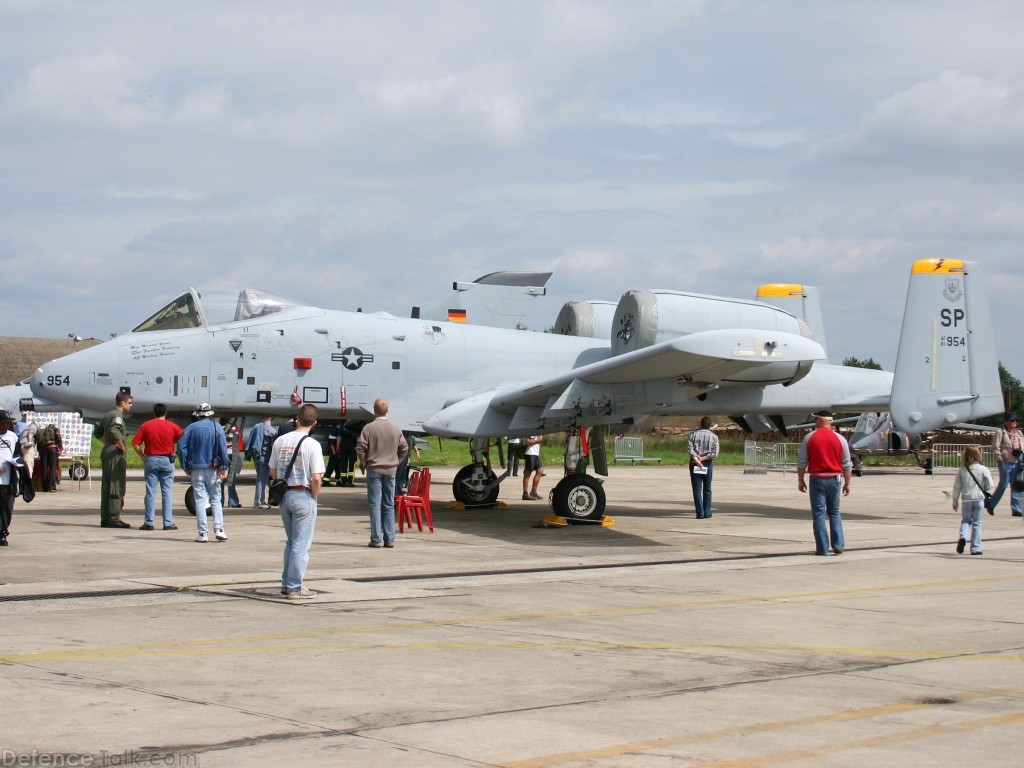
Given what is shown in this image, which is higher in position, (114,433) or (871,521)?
(114,433)

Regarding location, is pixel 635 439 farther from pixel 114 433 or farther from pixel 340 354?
pixel 114 433

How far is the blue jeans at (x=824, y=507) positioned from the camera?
14.1 meters

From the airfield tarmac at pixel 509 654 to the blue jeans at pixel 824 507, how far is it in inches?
16.6

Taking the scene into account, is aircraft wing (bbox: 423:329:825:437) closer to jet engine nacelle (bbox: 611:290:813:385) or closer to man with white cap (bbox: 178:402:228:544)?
jet engine nacelle (bbox: 611:290:813:385)

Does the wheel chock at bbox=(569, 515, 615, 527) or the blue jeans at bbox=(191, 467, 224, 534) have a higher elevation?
the blue jeans at bbox=(191, 467, 224, 534)

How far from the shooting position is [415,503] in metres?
16.8

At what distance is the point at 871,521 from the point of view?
64.0ft

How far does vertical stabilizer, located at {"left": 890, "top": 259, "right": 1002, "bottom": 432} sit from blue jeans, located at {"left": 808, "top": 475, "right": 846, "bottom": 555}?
6.34 m

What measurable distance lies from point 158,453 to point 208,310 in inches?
145

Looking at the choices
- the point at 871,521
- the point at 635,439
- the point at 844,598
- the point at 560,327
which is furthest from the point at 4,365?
the point at 844,598

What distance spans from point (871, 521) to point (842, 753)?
14935 mm

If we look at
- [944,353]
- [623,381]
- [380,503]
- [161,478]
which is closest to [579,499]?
[623,381]

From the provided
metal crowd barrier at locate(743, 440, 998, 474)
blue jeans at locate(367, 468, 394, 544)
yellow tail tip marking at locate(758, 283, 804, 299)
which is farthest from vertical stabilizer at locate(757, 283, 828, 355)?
metal crowd barrier at locate(743, 440, 998, 474)

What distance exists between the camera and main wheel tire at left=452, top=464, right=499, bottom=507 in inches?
818
